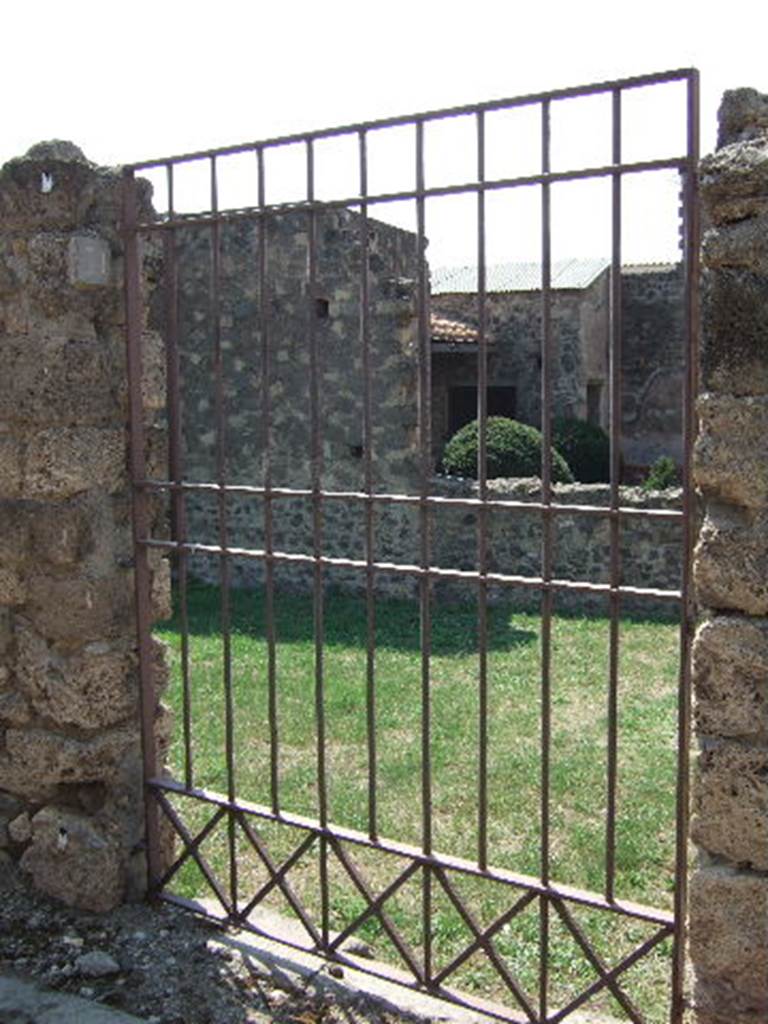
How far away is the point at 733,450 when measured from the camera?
240 cm

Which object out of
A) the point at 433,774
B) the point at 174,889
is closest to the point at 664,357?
the point at 433,774

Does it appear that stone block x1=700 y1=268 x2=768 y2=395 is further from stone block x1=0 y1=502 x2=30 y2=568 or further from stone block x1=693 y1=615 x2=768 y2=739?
stone block x1=0 y1=502 x2=30 y2=568

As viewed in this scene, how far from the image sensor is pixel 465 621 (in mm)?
9930

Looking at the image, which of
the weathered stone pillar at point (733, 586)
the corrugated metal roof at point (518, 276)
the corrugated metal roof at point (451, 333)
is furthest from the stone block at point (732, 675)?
the corrugated metal roof at point (518, 276)

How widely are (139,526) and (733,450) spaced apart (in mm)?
1991

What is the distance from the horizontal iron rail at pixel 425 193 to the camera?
259cm

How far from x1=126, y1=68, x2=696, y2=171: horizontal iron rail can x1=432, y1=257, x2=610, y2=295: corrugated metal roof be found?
1395 centimetres

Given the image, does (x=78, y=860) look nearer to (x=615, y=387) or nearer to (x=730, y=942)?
(x=730, y=942)

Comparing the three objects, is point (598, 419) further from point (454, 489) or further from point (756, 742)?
point (756, 742)

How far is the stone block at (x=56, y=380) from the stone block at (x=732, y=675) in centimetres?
204

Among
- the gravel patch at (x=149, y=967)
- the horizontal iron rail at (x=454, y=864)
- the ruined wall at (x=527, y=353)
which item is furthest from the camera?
the ruined wall at (x=527, y=353)

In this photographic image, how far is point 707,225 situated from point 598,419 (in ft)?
51.8

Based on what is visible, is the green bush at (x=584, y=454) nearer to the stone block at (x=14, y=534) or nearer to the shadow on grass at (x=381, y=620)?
the shadow on grass at (x=381, y=620)

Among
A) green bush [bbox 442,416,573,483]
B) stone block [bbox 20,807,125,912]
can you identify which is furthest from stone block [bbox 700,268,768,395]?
green bush [bbox 442,416,573,483]
